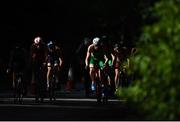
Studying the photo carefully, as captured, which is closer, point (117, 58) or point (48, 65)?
point (48, 65)

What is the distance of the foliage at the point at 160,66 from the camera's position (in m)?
7.44

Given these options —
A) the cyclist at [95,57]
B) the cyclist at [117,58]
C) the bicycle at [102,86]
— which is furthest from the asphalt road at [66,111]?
the cyclist at [117,58]

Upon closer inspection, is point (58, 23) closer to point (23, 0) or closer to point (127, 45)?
point (23, 0)

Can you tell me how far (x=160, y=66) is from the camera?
7.40 meters

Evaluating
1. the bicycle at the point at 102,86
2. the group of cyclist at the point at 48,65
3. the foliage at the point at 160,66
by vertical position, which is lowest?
the foliage at the point at 160,66

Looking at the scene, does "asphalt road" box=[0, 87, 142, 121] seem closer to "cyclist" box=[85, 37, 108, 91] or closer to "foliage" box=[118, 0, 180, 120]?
"cyclist" box=[85, 37, 108, 91]

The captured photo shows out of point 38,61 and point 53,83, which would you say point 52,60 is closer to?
point 53,83

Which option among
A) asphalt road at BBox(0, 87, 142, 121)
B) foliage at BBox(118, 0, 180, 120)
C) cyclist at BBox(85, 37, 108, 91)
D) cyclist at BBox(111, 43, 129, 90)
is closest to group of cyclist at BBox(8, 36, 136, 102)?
cyclist at BBox(85, 37, 108, 91)

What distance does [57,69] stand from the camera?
22.7 meters

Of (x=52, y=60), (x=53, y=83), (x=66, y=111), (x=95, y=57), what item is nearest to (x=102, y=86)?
(x=95, y=57)

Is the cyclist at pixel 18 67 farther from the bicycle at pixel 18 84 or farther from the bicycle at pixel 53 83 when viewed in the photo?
the bicycle at pixel 53 83

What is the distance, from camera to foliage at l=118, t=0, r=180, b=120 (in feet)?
24.4

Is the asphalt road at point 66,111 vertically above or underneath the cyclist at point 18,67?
underneath

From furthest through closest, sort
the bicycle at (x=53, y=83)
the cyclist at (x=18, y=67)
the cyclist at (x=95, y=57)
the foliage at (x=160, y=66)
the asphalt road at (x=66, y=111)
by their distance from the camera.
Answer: the bicycle at (x=53, y=83), the cyclist at (x=95, y=57), the cyclist at (x=18, y=67), the asphalt road at (x=66, y=111), the foliage at (x=160, y=66)
